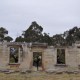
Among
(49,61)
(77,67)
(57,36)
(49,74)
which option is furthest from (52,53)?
(57,36)

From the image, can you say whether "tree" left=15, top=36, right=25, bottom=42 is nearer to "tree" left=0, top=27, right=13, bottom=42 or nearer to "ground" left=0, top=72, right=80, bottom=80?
"tree" left=0, top=27, right=13, bottom=42

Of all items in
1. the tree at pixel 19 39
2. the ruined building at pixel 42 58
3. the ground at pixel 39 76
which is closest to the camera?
the ground at pixel 39 76

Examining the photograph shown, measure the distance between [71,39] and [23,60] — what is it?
88.0 ft

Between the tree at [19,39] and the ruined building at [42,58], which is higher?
the tree at [19,39]

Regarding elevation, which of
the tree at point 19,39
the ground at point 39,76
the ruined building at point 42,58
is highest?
the tree at point 19,39

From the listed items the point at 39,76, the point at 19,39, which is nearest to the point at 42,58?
the point at 39,76

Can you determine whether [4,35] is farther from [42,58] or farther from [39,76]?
[39,76]

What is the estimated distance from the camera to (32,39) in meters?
55.6

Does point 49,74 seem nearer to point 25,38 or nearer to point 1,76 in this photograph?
point 1,76

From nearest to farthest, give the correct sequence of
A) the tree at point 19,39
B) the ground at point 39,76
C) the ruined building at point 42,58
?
the ground at point 39,76, the ruined building at point 42,58, the tree at point 19,39

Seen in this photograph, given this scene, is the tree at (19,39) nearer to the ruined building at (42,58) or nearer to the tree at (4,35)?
the tree at (4,35)

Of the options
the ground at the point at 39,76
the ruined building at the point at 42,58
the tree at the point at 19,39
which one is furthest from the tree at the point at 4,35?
the ground at the point at 39,76

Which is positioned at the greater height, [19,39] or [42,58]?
[19,39]

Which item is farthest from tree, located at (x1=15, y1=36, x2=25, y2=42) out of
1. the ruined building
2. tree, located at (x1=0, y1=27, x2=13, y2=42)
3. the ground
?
the ground
